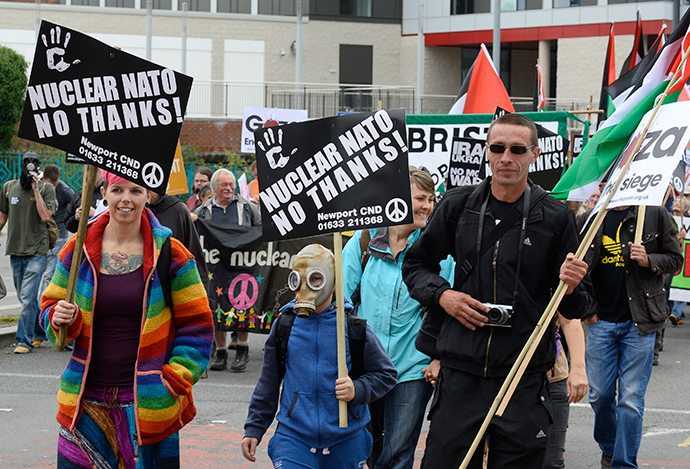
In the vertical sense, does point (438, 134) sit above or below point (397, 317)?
above

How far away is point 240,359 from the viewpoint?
10055 millimetres

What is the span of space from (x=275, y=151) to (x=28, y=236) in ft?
23.3

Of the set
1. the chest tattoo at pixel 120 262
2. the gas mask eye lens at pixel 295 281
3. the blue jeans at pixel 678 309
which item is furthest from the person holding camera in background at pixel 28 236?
the blue jeans at pixel 678 309

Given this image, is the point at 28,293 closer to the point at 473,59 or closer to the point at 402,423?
the point at 402,423

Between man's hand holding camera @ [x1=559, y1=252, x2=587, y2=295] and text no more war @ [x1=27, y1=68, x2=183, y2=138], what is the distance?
6.07ft

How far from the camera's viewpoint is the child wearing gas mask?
4367 millimetres

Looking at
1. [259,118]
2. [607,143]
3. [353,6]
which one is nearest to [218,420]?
[607,143]

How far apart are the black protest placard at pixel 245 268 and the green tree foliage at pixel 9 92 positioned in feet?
77.1

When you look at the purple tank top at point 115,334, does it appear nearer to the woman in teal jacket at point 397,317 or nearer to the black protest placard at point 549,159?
the woman in teal jacket at point 397,317

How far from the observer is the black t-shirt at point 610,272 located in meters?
6.46

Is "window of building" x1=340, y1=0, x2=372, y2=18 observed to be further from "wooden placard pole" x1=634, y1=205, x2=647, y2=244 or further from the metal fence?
"wooden placard pole" x1=634, y1=205, x2=647, y2=244

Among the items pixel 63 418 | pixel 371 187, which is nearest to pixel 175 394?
pixel 63 418

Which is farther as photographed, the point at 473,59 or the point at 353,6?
the point at 353,6

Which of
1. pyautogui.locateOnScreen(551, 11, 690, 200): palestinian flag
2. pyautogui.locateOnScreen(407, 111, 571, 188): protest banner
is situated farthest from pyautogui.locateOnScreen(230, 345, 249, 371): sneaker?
pyautogui.locateOnScreen(551, 11, 690, 200): palestinian flag
